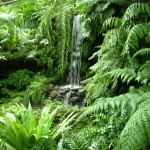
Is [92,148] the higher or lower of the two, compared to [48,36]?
lower

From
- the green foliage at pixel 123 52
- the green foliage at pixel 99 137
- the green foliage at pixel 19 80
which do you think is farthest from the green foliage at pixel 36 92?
the green foliage at pixel 99 137

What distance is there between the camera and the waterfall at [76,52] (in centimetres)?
616

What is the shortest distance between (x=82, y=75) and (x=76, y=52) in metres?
0.55

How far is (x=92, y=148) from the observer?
285cm

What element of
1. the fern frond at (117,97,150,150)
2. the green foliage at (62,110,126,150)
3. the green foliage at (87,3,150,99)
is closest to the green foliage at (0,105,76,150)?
the green foliage at (62,110,126,150)

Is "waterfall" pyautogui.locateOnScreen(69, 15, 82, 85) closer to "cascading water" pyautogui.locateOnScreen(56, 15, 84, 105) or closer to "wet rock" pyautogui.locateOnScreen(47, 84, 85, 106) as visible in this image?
"cascading water" pyautogui.locateOnScreen(56, 15, 84, 105)

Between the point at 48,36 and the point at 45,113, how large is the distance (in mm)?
2842

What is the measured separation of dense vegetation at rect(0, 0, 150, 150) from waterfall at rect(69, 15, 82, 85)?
0.34 feet

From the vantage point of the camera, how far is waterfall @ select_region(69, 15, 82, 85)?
20.2 feet

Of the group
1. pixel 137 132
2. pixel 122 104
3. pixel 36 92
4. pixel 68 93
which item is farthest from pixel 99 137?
pixel 36 92

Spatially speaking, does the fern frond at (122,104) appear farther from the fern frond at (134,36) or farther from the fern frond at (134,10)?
the fern frond at (134,10)

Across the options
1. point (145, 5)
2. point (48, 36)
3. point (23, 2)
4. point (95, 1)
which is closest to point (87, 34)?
point (95, 1)

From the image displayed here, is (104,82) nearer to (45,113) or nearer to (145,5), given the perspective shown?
(45,113)

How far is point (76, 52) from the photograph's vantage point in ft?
20.7
